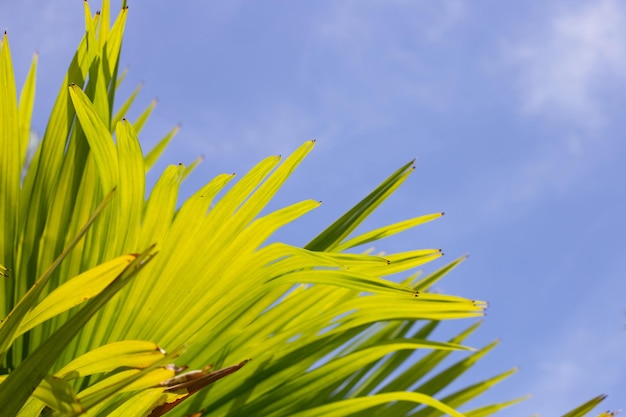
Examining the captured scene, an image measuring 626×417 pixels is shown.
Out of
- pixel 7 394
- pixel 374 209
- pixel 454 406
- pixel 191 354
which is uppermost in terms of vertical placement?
pixel 374 209

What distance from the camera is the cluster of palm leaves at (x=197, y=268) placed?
38.1 inches

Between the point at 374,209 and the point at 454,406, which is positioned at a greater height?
the point at 374,209

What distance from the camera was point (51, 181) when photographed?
1141mm

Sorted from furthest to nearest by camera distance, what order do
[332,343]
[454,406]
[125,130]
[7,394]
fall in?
[454,406], [332,343], [125,130], [7,394]

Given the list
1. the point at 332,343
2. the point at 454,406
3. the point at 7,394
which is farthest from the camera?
the point at 454,406

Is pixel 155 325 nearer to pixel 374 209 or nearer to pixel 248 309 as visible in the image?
pixel 248 309

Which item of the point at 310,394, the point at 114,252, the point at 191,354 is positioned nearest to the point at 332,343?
the point at 310,394

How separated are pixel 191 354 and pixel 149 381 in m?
0.37

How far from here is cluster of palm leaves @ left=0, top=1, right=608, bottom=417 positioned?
97cm

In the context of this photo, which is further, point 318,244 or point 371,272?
point 318,244

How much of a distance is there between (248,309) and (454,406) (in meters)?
0.49

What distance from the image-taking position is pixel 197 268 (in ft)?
3.27

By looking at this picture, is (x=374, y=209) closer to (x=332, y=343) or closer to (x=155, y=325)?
(x=332, y=343)

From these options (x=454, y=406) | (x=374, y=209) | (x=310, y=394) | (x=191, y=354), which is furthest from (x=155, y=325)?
(x=454, y=406)
